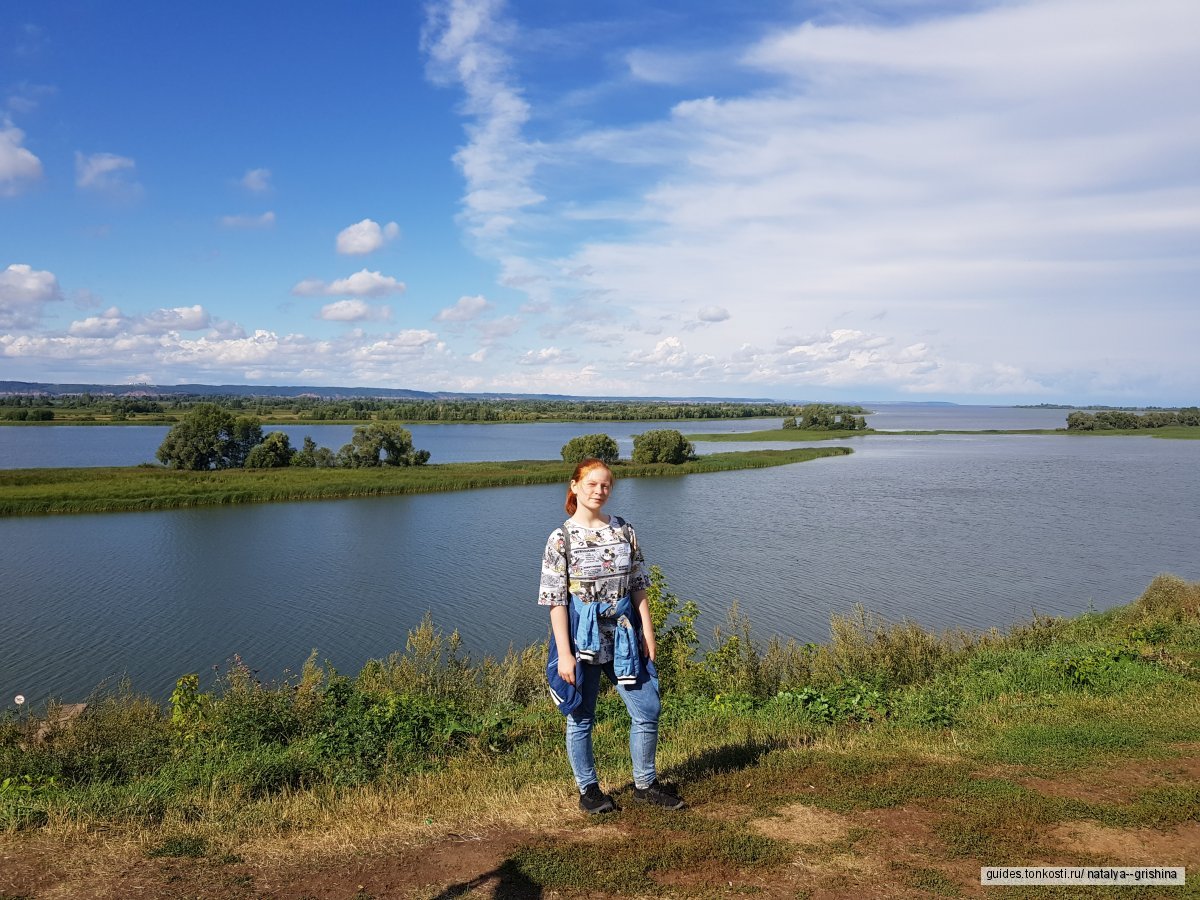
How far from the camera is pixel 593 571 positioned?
187 inches

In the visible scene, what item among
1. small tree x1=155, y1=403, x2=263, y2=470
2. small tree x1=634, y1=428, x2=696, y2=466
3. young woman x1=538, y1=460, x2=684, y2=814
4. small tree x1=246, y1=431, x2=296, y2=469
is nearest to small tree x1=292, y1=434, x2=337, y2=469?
small tree x1=246, y1=431, x2=296, y2=469

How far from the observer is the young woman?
15.6 feet

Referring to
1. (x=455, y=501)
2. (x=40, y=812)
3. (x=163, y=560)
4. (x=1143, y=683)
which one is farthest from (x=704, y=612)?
(x=455, y=501)

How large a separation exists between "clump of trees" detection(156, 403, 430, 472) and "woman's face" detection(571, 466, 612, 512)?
5873 centimetres

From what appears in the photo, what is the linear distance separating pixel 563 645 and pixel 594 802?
117 cm

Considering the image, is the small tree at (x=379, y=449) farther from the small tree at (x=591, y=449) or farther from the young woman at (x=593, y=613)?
the young woman at (x=593, y=613)

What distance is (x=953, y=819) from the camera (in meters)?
4.78

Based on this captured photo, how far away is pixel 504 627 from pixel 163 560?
17.5 meters

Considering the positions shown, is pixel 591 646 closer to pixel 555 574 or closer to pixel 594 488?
pixel 555 574

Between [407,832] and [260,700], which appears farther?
[260,700]

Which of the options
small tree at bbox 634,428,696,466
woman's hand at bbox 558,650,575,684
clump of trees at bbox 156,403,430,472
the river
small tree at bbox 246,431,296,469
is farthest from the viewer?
small tree at bbox 634,428,696,466

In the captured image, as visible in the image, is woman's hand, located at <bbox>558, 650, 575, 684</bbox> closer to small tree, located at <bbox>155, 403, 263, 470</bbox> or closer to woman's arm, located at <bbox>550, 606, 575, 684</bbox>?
woman's arm, located at <bbox>550, 606, 575, 684</bbox>

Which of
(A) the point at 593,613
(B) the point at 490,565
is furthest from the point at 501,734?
(B) the point at 490,565

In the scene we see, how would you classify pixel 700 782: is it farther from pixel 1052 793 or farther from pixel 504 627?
pixel 504 627
